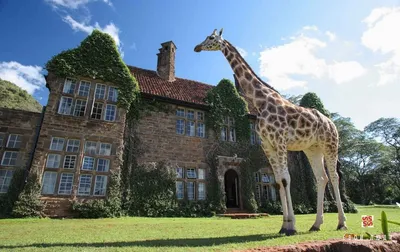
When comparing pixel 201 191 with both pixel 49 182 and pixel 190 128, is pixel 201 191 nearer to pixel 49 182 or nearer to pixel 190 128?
pixel 190 128

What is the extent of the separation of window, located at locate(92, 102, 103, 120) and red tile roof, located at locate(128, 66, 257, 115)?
2589 mm

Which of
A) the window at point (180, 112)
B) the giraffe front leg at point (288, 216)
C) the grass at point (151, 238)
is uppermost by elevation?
the window at point (180, 112)

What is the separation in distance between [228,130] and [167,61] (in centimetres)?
695

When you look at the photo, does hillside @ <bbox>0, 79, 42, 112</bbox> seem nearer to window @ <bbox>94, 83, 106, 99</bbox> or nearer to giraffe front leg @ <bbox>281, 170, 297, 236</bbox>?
window @ <bbox>94, 83, 106, 99</bbox>

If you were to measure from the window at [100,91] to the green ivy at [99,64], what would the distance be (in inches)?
17.0

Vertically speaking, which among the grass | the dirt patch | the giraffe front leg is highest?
the giraffe front leg

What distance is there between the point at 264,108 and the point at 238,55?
7.47 ft

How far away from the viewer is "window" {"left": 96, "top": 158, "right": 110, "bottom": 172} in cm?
1252

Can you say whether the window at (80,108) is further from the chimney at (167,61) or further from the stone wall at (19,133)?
the chimney at (167,61)

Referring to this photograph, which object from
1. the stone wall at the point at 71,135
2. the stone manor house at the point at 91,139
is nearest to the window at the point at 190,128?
the stone manor house at the point at 91,139

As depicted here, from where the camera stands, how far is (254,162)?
55.4ft

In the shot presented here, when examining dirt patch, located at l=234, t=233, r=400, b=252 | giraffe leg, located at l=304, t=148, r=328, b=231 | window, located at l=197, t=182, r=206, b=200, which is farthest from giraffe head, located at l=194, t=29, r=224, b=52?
window, located at l=197, t=182, r=206, b=200

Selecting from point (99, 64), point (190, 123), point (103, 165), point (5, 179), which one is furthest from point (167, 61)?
point (5, 179)

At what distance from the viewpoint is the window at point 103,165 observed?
493 inches
